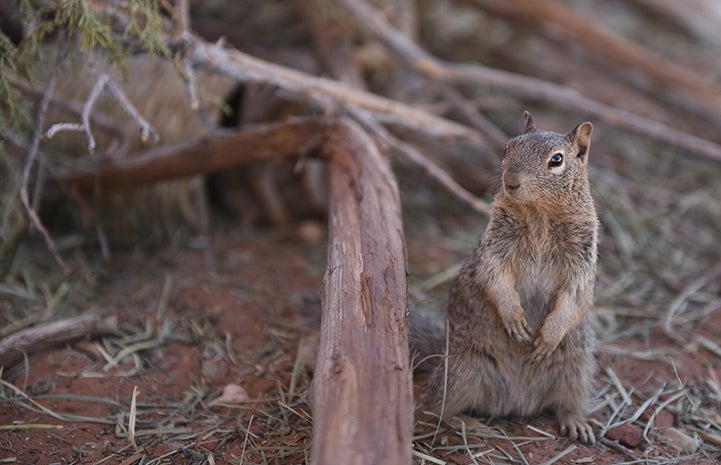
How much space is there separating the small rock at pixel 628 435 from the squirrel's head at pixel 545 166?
3.57 feet

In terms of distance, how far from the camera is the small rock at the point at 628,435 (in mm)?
3059

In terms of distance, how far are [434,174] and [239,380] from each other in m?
1.70

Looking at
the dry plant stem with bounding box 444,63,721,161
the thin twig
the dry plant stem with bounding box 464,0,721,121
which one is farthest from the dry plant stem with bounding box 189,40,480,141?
the dry plant stem with bounding box 464,0,721,121

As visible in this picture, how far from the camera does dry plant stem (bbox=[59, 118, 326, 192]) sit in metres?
4.11

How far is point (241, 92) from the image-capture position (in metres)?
5.55

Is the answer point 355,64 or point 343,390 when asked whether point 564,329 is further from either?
point 355,64

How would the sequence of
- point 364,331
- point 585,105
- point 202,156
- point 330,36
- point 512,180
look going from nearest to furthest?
point 364,331 → point 512,180 → point 202,156 → point 585,105 → point 330,36

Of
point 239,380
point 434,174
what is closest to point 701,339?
point 434,174

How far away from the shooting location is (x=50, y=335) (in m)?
3.50

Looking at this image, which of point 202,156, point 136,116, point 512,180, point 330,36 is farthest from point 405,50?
point 512,180

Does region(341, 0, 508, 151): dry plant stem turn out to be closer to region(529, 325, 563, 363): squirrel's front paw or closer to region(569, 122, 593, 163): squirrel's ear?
region(569, 122, 593, 163): squirrel's ear

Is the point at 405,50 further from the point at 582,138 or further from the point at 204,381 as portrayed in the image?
the point at 204,381

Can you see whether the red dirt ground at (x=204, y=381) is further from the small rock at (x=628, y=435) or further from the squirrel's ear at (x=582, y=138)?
the squirrel's ear at (x=582, y=138)

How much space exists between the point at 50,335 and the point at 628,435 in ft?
9.25
